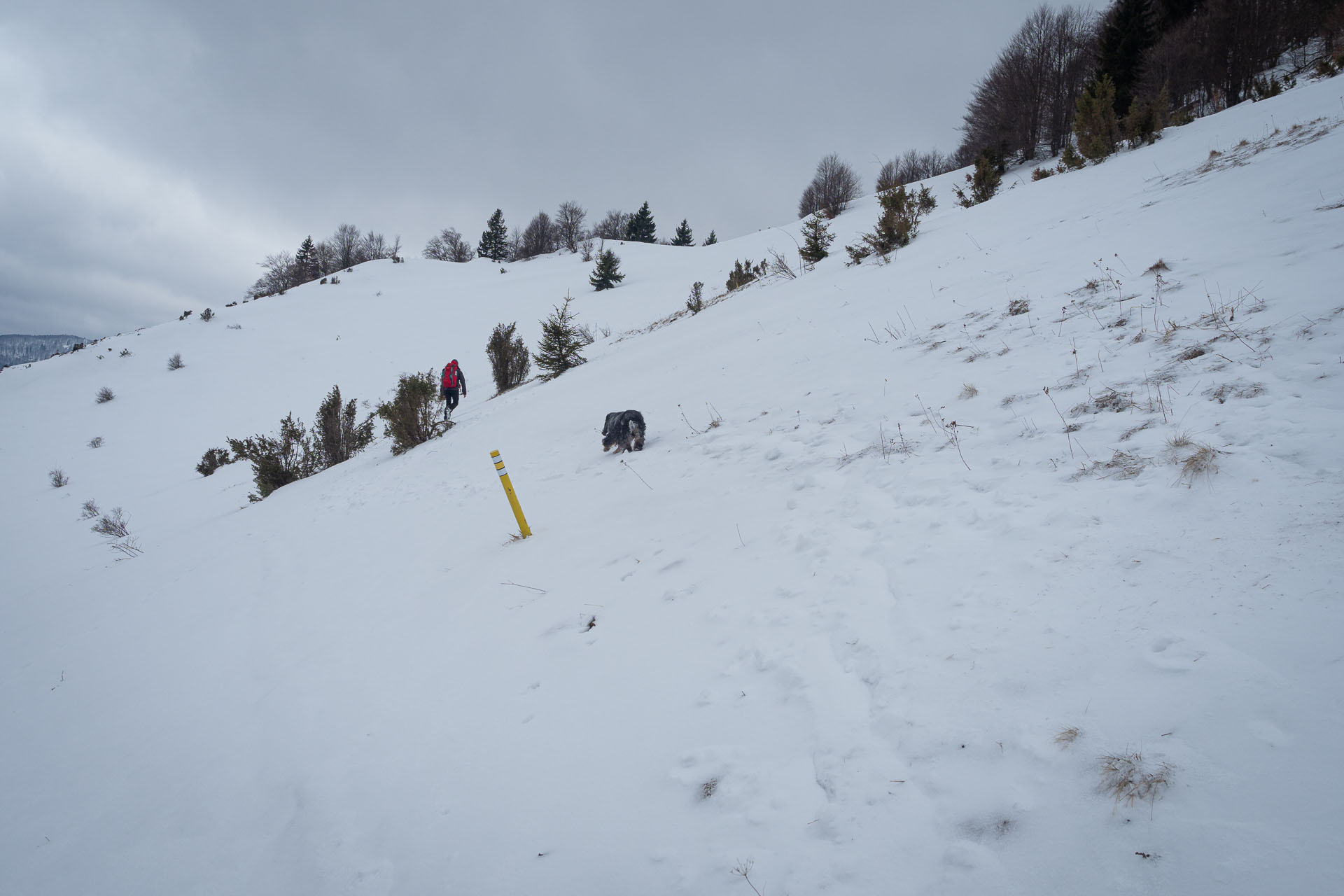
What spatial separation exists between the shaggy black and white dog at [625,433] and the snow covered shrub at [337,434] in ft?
28.9

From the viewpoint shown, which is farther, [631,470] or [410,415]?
[410,415]

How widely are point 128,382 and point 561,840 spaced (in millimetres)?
27508

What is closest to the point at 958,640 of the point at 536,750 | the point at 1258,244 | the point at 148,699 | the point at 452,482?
the point at 536,750

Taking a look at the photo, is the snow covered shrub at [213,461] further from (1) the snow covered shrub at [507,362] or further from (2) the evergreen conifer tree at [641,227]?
(2) the evergreen conifer tree at [641,227]

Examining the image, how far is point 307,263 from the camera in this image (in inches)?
1679

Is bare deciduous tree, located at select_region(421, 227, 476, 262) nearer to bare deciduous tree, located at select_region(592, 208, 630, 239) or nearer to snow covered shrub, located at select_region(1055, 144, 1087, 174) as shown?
bare deciduous tree, located at select_region(592, 208, 630, 239)

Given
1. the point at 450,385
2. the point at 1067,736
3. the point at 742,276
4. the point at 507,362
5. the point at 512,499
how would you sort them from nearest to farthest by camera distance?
the point at 1067,736 → the point at 512,499 → the point at 450,385 → the point at 507,362 → the point at 742,276

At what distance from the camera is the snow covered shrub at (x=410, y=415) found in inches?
408

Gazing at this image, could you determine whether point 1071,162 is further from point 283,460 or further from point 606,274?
point 283,460

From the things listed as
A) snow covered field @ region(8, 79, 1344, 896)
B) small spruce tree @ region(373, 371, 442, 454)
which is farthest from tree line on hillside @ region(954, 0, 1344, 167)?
small spruce tree @ region(373, 371, 442, 454)

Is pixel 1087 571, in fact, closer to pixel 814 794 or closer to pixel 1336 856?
pixel 1336 856

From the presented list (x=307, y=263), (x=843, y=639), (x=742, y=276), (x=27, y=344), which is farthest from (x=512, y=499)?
(x=27, y=344)

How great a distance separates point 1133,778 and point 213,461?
1920cm

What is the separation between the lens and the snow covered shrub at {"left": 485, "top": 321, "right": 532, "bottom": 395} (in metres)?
14.7
